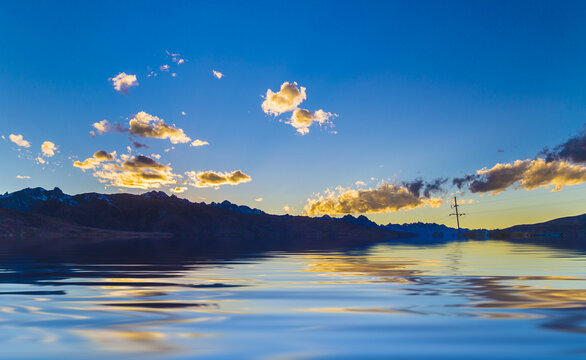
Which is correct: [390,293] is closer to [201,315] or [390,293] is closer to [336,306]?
[336,306]

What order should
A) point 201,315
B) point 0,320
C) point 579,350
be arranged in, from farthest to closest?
point 201,315, point 0,320, point 579,350

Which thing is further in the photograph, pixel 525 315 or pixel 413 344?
pixel 525 315

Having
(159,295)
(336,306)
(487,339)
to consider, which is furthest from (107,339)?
(487,339)

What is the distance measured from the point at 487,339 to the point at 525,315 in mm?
2473

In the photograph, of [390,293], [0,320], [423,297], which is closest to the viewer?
[0,320]

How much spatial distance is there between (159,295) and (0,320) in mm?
3826

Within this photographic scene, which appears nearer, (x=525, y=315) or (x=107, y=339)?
(x=107, y=339)

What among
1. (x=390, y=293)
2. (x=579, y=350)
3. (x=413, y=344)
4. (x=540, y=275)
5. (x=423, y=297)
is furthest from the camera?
(x=540, y=275)

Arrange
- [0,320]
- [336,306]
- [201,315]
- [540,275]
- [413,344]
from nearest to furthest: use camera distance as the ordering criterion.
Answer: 1. [413,344]
2. [0,320]
3. [201,315]
4. [336,306]
5. [540,275]

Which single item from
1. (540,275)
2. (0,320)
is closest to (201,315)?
(0,320)

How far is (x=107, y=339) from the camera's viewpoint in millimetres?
6555

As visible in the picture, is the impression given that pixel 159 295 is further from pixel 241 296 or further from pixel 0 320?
pixel 0 320

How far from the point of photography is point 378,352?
19.6ft

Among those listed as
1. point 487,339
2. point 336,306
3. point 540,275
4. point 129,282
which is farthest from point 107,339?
point 540,275
